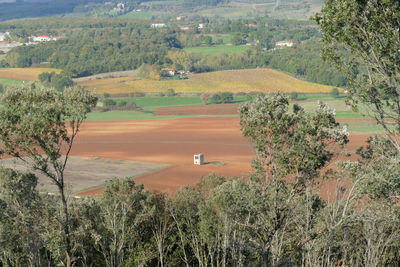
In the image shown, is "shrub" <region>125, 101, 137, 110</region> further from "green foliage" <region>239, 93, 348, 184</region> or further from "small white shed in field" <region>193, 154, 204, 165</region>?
"green foliage" <region>239, 93, 348, 184</region>

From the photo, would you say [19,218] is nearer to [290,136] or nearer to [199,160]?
[290,136]

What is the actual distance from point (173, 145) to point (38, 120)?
70115mm

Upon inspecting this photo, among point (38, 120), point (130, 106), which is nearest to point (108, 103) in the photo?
point (130, 106)

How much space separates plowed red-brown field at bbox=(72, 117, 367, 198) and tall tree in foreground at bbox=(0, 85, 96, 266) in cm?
3565

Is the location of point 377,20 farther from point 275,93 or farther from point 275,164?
point 275,164

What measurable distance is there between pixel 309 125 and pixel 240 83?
519ft

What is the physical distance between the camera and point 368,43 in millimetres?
21578

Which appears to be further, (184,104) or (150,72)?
(150,72)

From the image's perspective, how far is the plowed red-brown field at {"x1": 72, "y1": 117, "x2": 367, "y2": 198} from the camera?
69.6 m

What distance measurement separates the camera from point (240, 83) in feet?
590

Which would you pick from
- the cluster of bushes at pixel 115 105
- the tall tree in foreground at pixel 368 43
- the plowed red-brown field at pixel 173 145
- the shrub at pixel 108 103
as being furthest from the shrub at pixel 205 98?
the tall tree in foreground at pixel 368 43

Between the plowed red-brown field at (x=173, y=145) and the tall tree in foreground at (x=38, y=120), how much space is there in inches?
1403

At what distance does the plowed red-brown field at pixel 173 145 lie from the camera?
69625 mm

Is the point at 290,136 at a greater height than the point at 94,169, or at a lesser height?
greater
